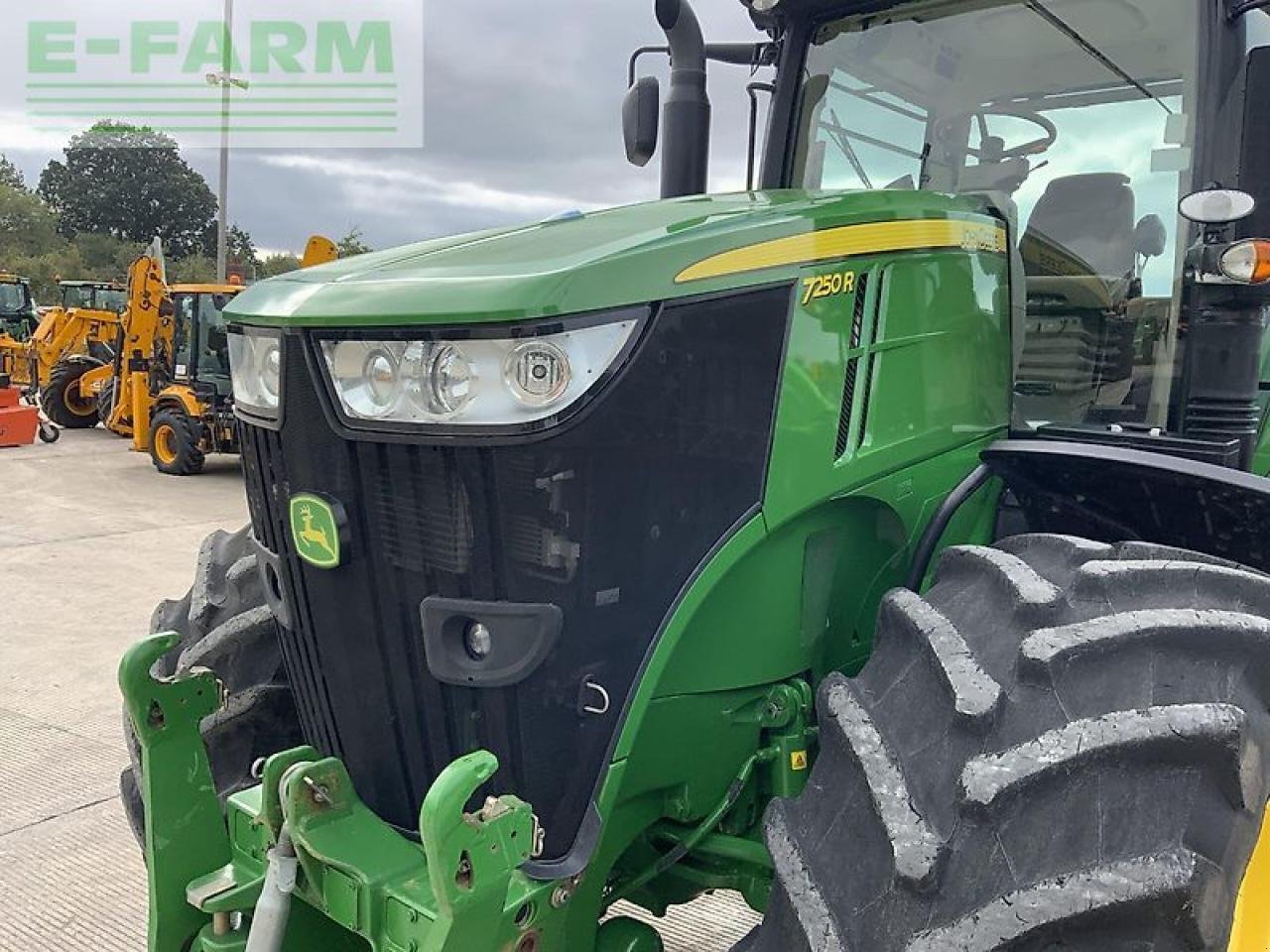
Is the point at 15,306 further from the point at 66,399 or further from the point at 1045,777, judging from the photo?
the point at 1045,777

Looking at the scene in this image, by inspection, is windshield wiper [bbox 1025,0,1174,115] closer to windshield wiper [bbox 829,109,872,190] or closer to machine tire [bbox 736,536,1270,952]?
windshield wiper [bbox 829,109,872,190]

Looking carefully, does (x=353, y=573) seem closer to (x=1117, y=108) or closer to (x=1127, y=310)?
(x=1127, y=310)

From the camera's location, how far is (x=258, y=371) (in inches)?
77.4

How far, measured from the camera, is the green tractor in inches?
59.7

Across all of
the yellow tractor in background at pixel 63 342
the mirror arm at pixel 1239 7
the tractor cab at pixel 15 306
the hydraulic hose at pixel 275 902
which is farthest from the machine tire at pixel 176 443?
the mirror arm at pixel 1239 7

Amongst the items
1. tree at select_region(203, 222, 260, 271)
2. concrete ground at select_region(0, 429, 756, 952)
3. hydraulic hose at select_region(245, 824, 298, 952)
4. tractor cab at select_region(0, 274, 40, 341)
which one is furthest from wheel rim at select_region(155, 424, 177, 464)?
tree at select_region(203, 222, 260, 271)

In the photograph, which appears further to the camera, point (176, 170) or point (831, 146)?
point (176, 170)

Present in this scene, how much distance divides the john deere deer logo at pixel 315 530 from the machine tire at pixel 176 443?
11626 mm

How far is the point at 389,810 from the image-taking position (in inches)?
76.6

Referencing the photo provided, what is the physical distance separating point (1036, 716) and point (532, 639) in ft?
2.38

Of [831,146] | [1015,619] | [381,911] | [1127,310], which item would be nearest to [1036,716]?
[1015,619]

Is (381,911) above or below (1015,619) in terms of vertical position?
below

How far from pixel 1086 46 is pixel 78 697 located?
15.5 ft

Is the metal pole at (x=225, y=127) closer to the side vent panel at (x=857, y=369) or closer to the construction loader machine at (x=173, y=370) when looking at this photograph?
the construction loader machine at (x=173, y=370)
